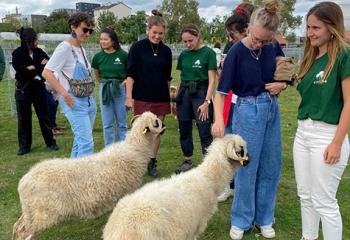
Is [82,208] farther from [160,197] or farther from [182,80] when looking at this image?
Result: [182,80]

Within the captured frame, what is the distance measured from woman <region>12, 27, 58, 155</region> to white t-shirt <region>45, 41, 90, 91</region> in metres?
3.42

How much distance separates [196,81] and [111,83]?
161 centimetres

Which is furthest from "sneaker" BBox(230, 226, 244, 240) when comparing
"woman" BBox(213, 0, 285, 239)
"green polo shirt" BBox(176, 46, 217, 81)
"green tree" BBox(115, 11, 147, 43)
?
"green tree" BBox(115, 11, 147, 43)

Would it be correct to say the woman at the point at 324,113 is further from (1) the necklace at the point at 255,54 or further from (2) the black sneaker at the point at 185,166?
(2) the black sneaker at the point at 185,166

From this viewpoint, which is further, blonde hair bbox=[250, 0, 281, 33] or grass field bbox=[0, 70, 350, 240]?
grass field bbox=[0, 70, 350, 240]

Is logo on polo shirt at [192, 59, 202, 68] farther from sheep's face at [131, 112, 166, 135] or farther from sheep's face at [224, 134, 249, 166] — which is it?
sheep's face at [224, 134, 249, 166]

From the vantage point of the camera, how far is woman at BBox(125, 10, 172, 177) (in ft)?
19.0

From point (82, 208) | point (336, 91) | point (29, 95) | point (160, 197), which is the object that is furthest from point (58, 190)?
point (29, 95)

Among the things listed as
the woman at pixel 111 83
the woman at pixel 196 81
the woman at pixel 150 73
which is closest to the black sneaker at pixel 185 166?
the woman at pixel 196 81

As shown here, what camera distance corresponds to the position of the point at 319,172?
3.23 meters

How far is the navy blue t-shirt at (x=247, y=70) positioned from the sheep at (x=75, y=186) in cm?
152

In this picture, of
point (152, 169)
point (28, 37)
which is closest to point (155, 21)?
point (152, 169)

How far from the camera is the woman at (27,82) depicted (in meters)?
7.91

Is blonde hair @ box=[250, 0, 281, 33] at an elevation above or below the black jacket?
above
